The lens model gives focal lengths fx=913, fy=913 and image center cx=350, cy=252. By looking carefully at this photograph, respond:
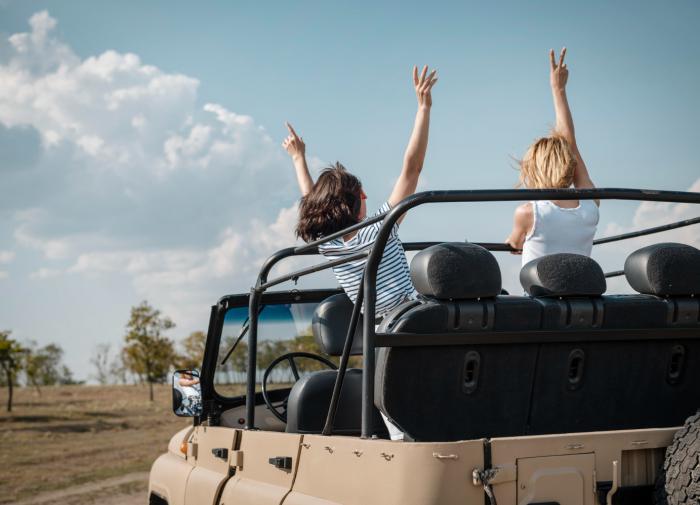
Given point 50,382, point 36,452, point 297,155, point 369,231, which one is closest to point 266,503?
point 369,231

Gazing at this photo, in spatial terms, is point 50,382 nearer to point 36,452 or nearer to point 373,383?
point 36,452

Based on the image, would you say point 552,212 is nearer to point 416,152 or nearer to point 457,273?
point 416,152

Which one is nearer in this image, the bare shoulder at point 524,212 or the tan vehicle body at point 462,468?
the tan vehicle body at point 462,468

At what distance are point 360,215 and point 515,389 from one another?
3.78 ft

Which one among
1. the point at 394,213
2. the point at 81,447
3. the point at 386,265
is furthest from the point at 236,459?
the point at 81,447

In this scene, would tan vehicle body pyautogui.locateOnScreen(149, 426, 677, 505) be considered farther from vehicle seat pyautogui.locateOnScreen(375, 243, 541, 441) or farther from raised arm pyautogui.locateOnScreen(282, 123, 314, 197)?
raised arm pyautogui.locateOnScreen(282, 123, 314, 197)

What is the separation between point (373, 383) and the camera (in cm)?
312

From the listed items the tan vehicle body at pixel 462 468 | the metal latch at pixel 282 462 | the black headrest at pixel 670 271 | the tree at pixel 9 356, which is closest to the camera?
the tan vehicle body at pixel 462 468

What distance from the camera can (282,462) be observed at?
12.2 feet

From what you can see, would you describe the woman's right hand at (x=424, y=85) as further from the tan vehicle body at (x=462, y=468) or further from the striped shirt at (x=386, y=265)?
the tan vehicle body at (x=462, y=468)

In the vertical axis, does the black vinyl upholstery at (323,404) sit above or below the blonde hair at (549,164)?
below

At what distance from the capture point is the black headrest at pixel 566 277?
3.41 metres

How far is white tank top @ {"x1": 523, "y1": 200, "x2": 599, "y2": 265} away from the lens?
406 cm

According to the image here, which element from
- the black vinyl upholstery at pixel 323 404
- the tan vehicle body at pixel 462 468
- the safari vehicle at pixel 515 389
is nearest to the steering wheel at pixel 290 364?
the black vinyl upholstery at pixel 323 404
